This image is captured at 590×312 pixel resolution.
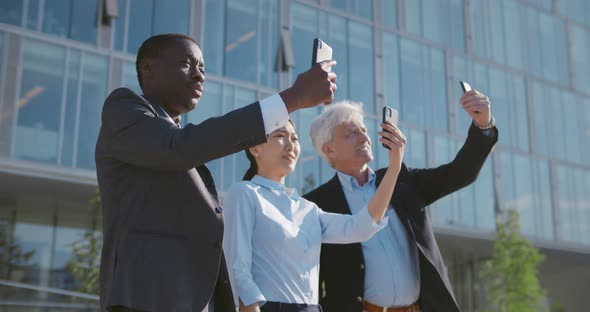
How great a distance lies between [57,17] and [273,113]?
1623 centimetres

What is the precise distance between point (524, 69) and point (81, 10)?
61.3 feet

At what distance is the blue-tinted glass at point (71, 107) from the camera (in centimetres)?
1658

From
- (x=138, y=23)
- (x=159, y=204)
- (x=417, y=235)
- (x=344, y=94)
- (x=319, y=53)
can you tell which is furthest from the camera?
(x=344, y=94)

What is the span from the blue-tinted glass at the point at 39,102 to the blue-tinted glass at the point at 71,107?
0.18 meters

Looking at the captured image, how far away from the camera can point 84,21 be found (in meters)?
17.5

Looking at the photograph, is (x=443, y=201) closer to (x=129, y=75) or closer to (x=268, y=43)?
(x=268, y=43)

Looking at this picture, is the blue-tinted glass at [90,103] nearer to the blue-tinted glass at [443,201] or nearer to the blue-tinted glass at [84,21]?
the blue-tinted glass at [84,21]

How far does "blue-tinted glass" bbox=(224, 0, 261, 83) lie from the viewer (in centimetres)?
1992

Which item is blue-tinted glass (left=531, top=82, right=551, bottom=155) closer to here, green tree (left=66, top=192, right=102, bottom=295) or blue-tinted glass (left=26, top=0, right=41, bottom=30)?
green tree (left=66, top=192, right=102, bottom=295)

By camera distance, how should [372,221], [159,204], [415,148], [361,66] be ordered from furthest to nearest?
[415,148]
[361,66]
[372,221]
[159,204]

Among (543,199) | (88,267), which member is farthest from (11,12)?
(543,199)

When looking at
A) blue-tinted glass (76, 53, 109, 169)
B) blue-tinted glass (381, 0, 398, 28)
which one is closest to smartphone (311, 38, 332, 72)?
blue-tinted glass (76, 53, 109, 169)

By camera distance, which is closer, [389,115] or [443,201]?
[389,115]

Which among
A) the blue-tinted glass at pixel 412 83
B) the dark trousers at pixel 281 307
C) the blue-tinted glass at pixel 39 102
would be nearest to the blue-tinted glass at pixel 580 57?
the blue-tinted glass at pixel 412 83
